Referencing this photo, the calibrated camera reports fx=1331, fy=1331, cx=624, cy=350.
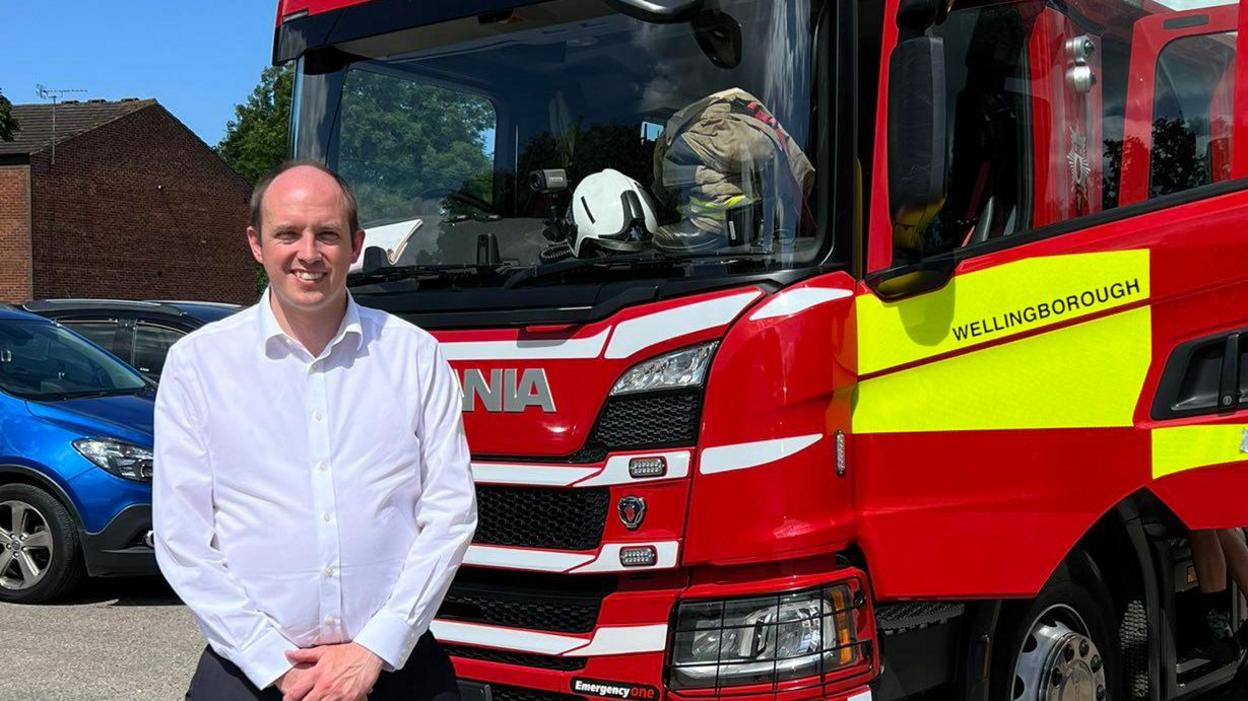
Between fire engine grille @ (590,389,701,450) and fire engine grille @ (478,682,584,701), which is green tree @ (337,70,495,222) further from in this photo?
fire engine grille @ (478,682,584,701)

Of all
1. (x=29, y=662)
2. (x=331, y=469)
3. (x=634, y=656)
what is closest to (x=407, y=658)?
(x=331, y=469)

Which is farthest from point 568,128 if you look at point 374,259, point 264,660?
point 264,660

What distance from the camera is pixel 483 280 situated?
4211 millimetres

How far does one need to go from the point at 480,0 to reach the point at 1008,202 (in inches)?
71.8

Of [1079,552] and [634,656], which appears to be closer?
[634,656]

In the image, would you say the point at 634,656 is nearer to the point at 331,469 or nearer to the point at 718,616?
the point at 718,616

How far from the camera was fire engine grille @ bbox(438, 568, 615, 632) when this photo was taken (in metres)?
3.80

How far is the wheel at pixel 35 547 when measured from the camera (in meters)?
7.95

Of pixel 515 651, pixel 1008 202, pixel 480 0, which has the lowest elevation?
pixel 515 651

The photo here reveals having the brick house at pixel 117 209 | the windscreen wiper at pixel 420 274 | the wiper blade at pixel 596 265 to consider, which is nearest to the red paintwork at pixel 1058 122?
the wiper blade at pixel 596 265

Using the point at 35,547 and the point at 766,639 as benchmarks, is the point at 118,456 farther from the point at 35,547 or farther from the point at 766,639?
the point at 766,639

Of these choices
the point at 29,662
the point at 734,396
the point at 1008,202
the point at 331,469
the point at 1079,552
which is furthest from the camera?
the point at 29,662

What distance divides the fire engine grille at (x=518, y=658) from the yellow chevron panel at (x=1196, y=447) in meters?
1.75

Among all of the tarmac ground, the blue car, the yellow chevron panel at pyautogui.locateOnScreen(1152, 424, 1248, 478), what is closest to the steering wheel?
the yellow chevron panel at pyautogui.locateOnScreen(1152, 424, 1248, 478)
